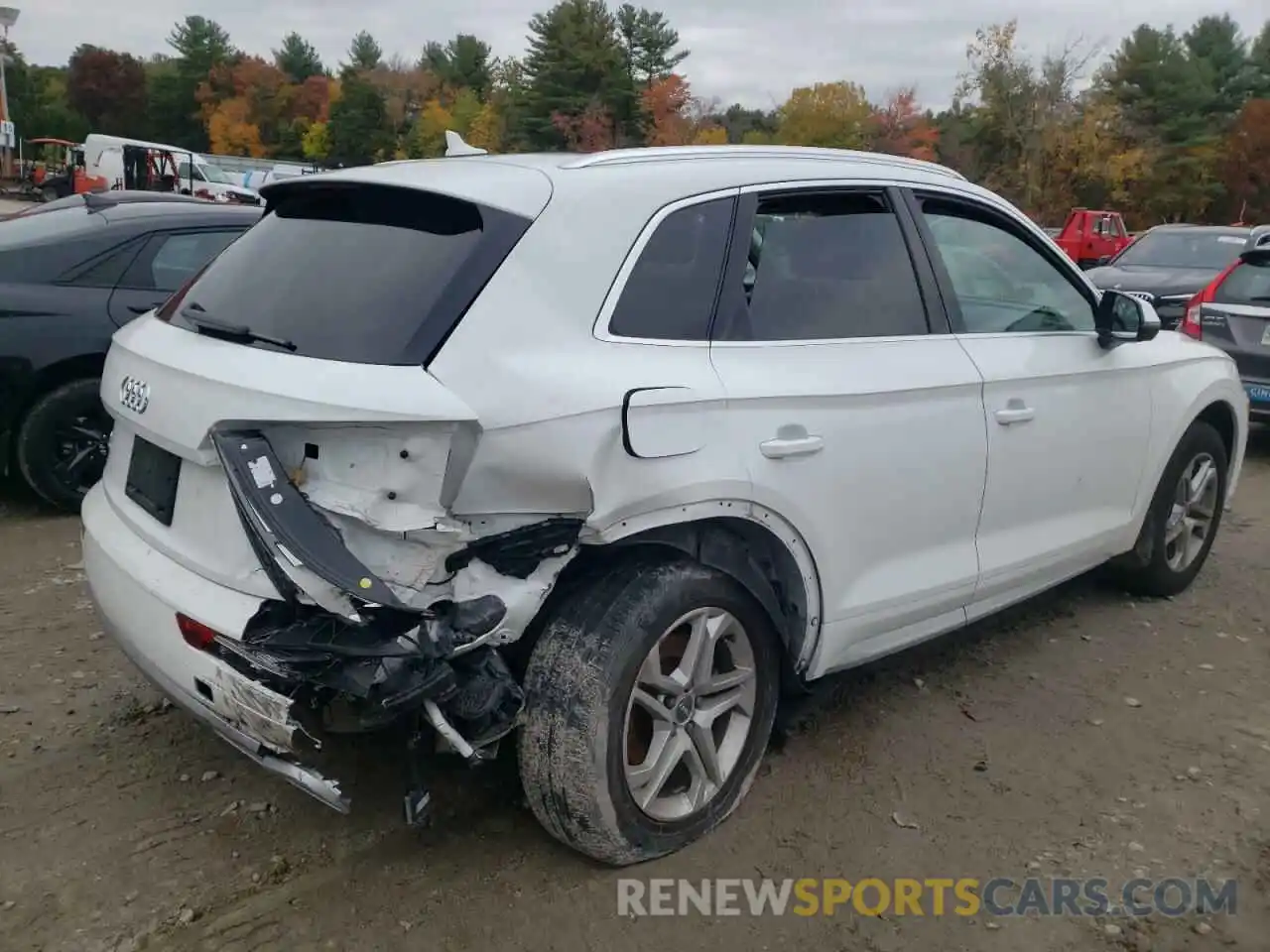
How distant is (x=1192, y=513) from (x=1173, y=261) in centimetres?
842

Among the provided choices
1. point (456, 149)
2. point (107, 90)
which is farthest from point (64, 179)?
point (107, 90)

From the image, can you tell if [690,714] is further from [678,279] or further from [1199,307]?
[1199,307]

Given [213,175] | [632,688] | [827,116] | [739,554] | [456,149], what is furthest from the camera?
[827,116]

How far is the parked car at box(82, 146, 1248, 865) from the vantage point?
2426 mm

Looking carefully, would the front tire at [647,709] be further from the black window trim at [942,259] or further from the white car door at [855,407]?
the black window trim at [942,259]

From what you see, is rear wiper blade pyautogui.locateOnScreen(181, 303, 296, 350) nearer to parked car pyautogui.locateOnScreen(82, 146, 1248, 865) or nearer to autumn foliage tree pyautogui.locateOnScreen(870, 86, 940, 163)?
parked car pyautogui.locateOnScreen(82, 146, 1248, 865)

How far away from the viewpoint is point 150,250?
5.95 metres

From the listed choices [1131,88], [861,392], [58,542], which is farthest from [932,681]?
[1131,88]

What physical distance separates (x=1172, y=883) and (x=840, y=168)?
222 cm

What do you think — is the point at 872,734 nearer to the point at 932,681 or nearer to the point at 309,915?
the point at 932,681

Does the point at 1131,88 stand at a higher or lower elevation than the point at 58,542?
higher

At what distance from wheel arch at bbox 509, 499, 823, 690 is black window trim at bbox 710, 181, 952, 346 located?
0.47 metres

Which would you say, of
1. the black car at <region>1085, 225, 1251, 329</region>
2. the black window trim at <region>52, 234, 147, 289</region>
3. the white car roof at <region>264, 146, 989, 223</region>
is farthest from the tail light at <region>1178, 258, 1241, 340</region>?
the black window trim at <region>52, 234, 147, 289</region>

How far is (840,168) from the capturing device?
3398mm
